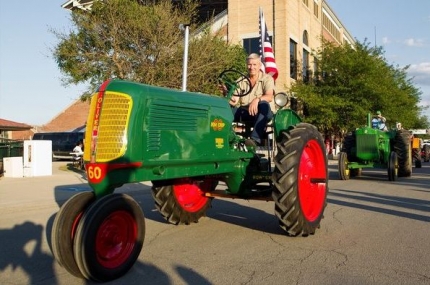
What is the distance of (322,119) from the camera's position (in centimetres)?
3269

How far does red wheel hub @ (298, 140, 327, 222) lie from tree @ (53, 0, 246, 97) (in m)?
12.9

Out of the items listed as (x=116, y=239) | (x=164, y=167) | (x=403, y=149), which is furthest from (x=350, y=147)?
(x=116, y=239)

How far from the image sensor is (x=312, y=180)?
6.35 m

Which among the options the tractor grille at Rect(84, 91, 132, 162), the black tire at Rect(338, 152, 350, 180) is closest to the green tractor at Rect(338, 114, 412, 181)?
the black tire at Rect(338, 152, 350, 180)

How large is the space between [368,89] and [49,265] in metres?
30.0

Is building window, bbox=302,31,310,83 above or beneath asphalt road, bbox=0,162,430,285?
above

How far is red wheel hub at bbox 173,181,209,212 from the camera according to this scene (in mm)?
6523

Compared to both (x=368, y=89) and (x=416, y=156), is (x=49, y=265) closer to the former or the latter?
(x=416, y=156)

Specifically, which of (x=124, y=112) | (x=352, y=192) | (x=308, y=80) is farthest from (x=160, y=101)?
(x=308, y=80)

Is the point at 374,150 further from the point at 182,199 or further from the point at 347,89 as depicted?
the point at 347,89

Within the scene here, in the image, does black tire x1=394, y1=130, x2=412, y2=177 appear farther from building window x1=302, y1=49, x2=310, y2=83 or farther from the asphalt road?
building window x1=302, y1=49, x2=310, y2=83

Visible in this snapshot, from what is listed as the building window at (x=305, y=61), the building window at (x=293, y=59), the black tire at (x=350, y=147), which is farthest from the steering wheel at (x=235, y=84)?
the building window at (x=305, y=61)

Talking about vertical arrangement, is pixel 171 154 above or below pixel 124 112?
below

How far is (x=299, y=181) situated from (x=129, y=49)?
15.0 meters
